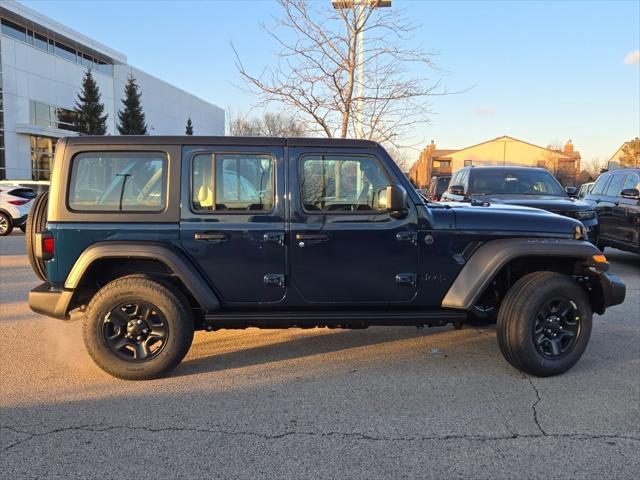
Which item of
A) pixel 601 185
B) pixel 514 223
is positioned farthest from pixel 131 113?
pixel 514 223

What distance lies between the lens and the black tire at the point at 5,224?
50.3ft

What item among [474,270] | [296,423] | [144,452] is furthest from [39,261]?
[474,270]

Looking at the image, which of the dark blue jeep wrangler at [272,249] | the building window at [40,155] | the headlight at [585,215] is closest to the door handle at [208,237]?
the dark blue jeep wrangler at [272,249]

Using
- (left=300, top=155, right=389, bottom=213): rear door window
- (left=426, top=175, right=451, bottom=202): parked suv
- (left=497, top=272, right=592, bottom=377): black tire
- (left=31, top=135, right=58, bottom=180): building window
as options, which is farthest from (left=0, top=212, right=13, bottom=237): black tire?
(left=31, top=135, right=58, bottom=180): building window

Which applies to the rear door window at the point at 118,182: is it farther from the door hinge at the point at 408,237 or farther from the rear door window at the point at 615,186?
the rear door window at the point at 615,186

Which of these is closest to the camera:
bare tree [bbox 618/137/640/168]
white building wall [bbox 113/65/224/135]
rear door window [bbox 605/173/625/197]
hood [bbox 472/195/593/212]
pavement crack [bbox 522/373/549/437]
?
pavement crack [bbox 522/373/549/437]

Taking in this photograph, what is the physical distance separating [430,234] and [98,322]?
277cm

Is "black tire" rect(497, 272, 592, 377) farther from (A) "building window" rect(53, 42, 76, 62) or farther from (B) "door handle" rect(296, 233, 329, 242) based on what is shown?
(A) "building window" rect(53, 42, 76, 62)

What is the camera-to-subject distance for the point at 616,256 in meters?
11.2

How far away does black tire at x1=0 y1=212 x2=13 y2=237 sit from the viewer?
15328mm

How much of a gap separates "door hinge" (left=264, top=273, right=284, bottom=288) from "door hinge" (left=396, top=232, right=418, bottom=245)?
1003mm

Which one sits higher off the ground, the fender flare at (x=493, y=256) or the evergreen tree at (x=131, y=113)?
the evergreen tree at (x=131, y=113)

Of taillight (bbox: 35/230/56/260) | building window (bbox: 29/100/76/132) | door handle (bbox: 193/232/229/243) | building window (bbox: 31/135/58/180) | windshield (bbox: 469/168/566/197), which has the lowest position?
taillight (bbox: 35/230/56/260)

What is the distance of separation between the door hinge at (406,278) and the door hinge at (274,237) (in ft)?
3.27
